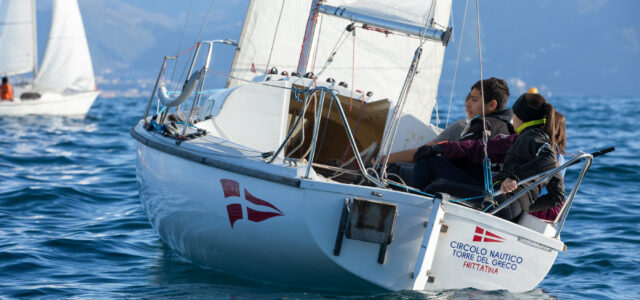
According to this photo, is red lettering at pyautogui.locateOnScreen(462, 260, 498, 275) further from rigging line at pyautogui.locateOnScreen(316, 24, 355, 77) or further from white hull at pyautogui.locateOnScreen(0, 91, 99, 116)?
white hull at pyautogui.locateOnScreen(0, 91, 99, 116)

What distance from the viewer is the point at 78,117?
72.9 feet

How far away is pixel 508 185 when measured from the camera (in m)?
4.09

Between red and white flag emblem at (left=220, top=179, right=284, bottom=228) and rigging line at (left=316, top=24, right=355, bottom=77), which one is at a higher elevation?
rigging line at (left=316, top=24, right=355, bottom=77)

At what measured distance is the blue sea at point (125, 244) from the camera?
4.61 meters

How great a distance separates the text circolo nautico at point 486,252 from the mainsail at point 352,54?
1.84 m

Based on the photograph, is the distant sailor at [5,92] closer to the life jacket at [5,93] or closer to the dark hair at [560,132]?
the life jacket at [5,93]

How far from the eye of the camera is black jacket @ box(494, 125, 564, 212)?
4145mm

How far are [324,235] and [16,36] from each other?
2078 centimetres

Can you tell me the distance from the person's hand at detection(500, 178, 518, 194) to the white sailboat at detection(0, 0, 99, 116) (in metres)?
19.0

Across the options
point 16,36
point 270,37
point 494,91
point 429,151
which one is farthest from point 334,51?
point 16,36

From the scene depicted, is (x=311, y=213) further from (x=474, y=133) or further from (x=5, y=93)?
(x=5, y=93)

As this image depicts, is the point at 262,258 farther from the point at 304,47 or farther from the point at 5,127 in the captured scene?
the point at 5,127

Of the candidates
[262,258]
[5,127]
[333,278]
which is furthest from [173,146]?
[5,127]

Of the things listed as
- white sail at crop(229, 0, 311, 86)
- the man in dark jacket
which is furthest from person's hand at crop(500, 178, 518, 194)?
white sail at crop(229, 0, 311, 86)
